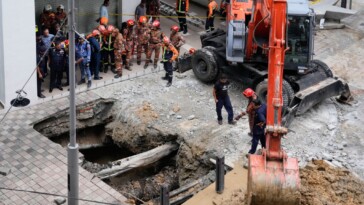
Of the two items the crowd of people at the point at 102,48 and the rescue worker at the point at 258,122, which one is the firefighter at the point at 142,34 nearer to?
the crowd of people at the point at 102,48

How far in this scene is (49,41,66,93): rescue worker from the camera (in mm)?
15508

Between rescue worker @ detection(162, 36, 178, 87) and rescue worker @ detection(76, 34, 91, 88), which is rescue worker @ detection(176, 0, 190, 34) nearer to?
rescue worker @ detection(162, 36, 178, 87)

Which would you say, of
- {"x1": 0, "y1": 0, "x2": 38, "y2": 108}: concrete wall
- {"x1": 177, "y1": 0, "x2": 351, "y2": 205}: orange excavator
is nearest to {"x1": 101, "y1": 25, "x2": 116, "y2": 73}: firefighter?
{"x1": 177, "y1": 0, "x2": 351, "y2": 205}: orange excavator

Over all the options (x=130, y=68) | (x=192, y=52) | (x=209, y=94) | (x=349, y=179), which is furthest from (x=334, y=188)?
(x=130, y=68)

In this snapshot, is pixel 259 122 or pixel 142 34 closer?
pixel 259 122

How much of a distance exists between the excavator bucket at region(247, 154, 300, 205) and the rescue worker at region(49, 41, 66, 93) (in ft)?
24.5

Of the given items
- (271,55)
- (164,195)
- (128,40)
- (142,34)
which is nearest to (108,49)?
(128,40)

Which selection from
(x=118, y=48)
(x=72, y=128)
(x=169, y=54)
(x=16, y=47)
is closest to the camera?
(x=72, y=128)

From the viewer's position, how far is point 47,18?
56.3ft

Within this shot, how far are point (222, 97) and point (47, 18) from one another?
19.5ft

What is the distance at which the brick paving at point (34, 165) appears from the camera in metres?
12.1

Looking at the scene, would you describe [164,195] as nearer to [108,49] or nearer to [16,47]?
[16,47]

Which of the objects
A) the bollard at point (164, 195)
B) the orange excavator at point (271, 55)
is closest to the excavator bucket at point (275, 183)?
the bollard at point (164, 195)

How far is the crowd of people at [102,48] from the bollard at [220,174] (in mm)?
5271
